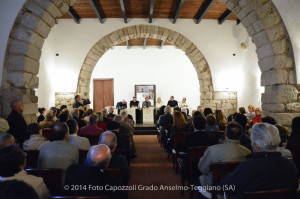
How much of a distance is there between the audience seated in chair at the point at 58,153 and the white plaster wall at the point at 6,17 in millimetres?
2623

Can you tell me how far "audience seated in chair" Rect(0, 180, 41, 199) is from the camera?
1.00m

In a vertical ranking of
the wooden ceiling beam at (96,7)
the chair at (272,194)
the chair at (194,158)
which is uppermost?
the wooden ceiling beam at (96,7)

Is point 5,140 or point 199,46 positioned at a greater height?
point 199,46

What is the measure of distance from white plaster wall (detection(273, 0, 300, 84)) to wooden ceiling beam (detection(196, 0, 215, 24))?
2598mm

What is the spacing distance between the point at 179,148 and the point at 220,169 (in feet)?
6.30

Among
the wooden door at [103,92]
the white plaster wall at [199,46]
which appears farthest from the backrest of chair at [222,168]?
the wooden door at [103,92]

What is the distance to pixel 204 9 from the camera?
25.9 feet

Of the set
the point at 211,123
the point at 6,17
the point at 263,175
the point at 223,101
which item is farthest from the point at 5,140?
the point at 223,101

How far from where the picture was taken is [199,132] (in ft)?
9.88

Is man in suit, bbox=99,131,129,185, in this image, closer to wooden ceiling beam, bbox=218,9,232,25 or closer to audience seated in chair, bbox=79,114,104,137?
audience seated in chair, bbox=79,114,104,137

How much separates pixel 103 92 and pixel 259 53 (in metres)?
9.42

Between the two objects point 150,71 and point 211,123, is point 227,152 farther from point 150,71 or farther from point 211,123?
point 150,71

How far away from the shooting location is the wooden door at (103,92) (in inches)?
519

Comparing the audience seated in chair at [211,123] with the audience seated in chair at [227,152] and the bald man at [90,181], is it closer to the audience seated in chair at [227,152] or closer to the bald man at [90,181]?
the audience seated in chair at [227,152]
